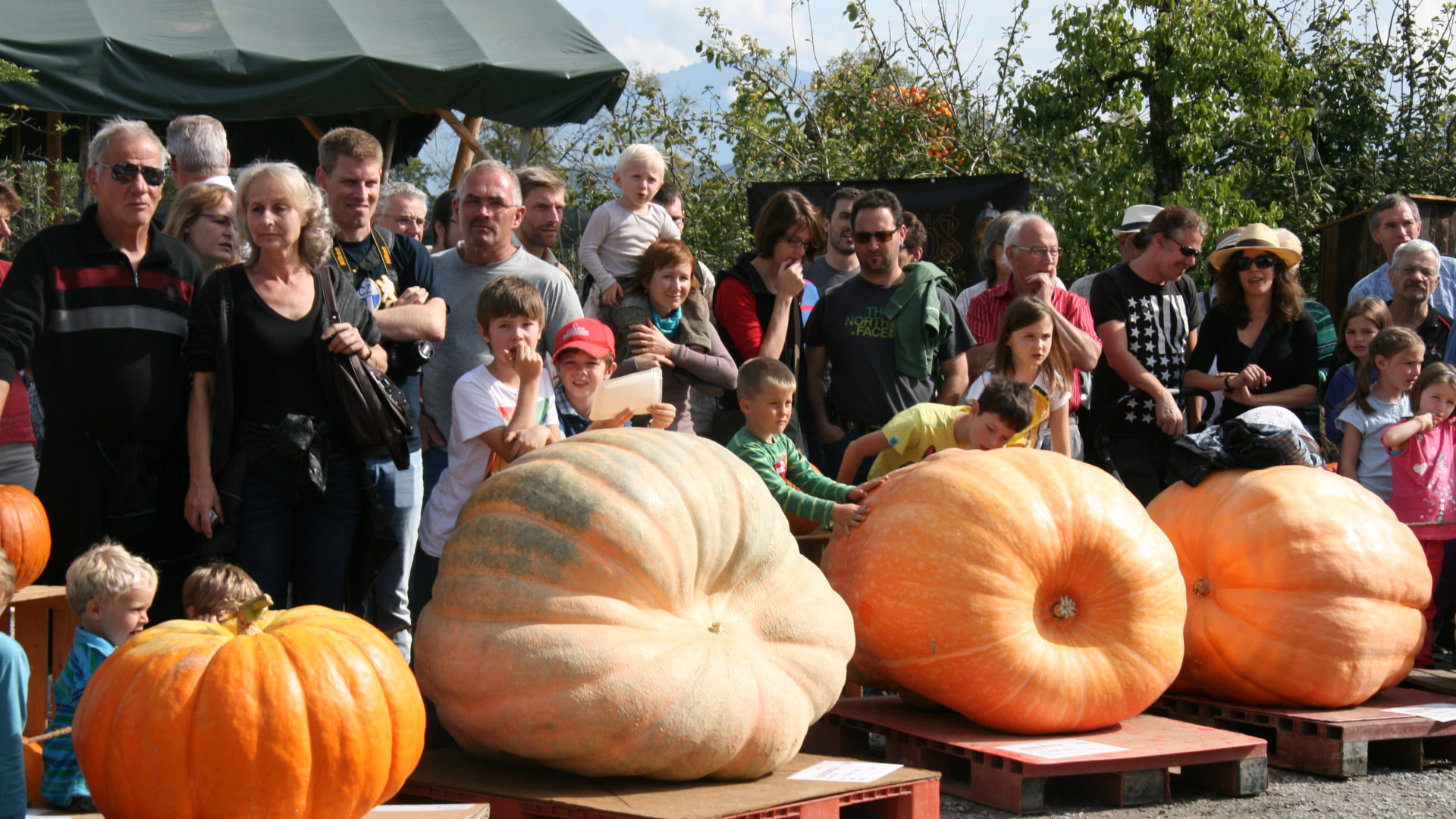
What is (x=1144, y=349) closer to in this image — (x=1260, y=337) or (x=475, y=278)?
(x=1260, y=337)

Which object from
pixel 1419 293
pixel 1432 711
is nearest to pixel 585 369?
pixel 1432 711

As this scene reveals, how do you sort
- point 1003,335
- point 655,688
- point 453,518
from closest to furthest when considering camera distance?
point 655,688
point 453,518
point 1003,335

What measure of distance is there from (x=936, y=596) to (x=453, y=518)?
1599 millimetres

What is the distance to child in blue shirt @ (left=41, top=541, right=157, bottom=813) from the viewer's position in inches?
127

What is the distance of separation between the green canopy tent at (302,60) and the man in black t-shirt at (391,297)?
2944 millimetres

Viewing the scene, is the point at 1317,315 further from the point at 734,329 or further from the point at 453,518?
the point at 453,518

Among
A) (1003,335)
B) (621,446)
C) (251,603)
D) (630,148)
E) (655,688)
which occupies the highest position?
(630,148)

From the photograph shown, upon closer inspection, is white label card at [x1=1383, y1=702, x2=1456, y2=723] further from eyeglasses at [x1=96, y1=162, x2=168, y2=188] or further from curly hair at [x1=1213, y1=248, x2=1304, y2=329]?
eyeglasses at [x1=96, y1=162, x2=168, y2=188]

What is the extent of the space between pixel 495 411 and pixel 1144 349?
3392mm

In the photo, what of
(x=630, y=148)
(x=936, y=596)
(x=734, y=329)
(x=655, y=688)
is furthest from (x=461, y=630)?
(x=630, y=148)

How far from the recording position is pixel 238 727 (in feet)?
9.29

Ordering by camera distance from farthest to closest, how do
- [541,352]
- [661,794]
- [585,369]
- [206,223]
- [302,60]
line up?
[302,60]
[541,352]
[206,223]
[585,369]
[661,794]

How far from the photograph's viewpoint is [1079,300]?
6168 millimetres

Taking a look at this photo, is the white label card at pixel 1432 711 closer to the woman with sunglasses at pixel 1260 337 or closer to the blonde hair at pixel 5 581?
the woman with sunglasses at pixel 1260 337
